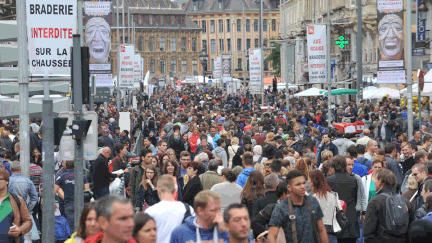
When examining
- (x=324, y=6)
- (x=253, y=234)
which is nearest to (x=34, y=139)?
(x=253, y=234)

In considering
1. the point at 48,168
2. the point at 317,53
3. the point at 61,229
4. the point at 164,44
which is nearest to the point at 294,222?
the point at 48,168

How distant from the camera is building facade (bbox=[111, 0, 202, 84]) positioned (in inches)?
5266

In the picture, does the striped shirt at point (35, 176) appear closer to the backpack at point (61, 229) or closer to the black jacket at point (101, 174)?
the black jacket at point (101, 174)

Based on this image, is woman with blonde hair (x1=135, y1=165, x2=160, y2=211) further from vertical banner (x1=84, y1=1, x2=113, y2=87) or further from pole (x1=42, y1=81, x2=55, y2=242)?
vertical banner (x1=84, y1=1, x2=113, y2=87)

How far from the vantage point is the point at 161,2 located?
449 feet

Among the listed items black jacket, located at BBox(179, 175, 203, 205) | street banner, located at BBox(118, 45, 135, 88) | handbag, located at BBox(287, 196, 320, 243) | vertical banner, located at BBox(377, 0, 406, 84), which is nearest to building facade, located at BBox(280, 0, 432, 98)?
street banner, located at BBox(118, 45, 135, 88)

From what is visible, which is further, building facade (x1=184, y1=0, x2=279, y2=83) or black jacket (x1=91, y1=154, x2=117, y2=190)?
building facade (x1=184, y1=0, x2=279, y2=83)

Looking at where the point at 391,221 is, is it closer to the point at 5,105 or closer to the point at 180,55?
the point at 5,105

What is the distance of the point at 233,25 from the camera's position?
138 metres

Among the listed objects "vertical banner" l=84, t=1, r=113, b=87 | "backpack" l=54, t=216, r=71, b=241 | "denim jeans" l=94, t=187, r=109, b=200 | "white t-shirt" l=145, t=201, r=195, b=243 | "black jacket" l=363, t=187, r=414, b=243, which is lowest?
"backpack" l=54, t=216, r=71, b=241

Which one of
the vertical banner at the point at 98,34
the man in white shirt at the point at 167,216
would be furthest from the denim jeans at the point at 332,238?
the vertical banner at the point at 98,34

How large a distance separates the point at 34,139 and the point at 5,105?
6.63m

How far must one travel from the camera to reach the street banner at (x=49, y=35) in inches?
420

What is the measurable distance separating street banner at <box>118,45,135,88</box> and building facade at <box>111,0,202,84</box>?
3877 inches
